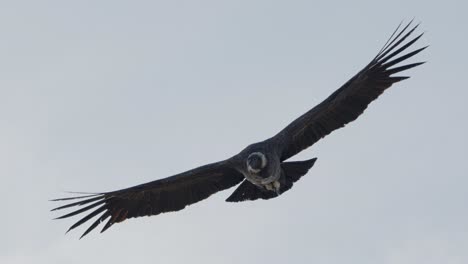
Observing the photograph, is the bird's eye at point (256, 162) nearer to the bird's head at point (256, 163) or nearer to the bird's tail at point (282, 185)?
the bird's head at point (256, 163)

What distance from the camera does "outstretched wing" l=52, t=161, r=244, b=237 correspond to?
35.4 m

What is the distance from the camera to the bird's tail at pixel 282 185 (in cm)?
3475

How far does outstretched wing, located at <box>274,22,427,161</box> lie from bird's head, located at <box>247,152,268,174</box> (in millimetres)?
663

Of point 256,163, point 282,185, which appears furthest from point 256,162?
point 282,185

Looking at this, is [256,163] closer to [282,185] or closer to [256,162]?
[256,162]

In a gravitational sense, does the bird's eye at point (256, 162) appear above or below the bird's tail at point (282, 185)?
above

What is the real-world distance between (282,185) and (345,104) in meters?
2.09

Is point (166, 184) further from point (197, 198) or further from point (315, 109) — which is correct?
point (315, 109)

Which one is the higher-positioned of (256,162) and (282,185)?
(256,162)

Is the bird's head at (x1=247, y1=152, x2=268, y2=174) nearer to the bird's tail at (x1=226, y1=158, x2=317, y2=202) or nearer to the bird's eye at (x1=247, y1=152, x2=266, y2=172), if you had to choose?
the bird's eye at (x1=247, y1=152, x2=266, y2=172)

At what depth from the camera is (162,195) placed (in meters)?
35.6

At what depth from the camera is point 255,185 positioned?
35.2 m

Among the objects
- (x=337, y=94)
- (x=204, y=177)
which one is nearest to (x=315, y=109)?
(x=337, y=94)

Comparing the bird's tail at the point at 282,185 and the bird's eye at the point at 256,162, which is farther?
the bird's tail at the point at 282,185
